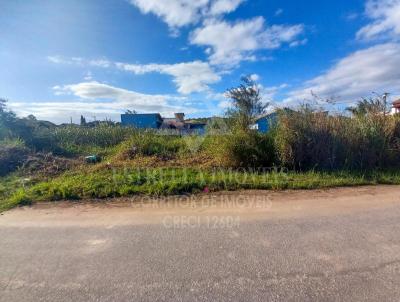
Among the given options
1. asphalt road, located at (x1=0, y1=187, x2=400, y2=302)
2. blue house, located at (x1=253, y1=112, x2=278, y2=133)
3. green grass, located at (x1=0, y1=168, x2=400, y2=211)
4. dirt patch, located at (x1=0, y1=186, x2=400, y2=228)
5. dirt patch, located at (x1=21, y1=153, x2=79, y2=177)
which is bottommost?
asphalt road, located at (x1=0, y1=187, x2=400, y2=302)

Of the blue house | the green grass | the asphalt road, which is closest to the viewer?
the asphalt road

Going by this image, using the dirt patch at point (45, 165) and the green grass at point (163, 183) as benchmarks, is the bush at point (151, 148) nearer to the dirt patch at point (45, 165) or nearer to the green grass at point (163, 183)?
the dirt patch at point (45, 165)

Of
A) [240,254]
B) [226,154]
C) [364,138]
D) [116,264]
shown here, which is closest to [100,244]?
[116,264]

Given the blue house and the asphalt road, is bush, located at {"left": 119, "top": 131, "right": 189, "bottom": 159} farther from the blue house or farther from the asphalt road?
the asphalt road

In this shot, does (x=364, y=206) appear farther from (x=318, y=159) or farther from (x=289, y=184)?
(x=318, y=159)

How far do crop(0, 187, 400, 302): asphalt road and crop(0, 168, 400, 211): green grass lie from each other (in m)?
0.80

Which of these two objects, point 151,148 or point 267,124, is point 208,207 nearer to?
point 267,124

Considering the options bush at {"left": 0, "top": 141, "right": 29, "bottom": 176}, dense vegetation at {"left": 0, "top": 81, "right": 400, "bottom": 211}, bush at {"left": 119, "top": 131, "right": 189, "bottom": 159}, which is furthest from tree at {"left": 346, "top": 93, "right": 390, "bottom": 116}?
bush at {"left": 0, "top": 141, "right": 29, "bottom": 176}

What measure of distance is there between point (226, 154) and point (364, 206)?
13.6 feet

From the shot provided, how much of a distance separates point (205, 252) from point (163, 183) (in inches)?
123

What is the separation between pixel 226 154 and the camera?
8008mm

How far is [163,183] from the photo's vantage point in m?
6.06

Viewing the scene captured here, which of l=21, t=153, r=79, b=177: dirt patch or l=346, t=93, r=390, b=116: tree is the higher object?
l=346, t=93, r=390, b=116: tree

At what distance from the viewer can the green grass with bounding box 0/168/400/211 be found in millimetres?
5613
